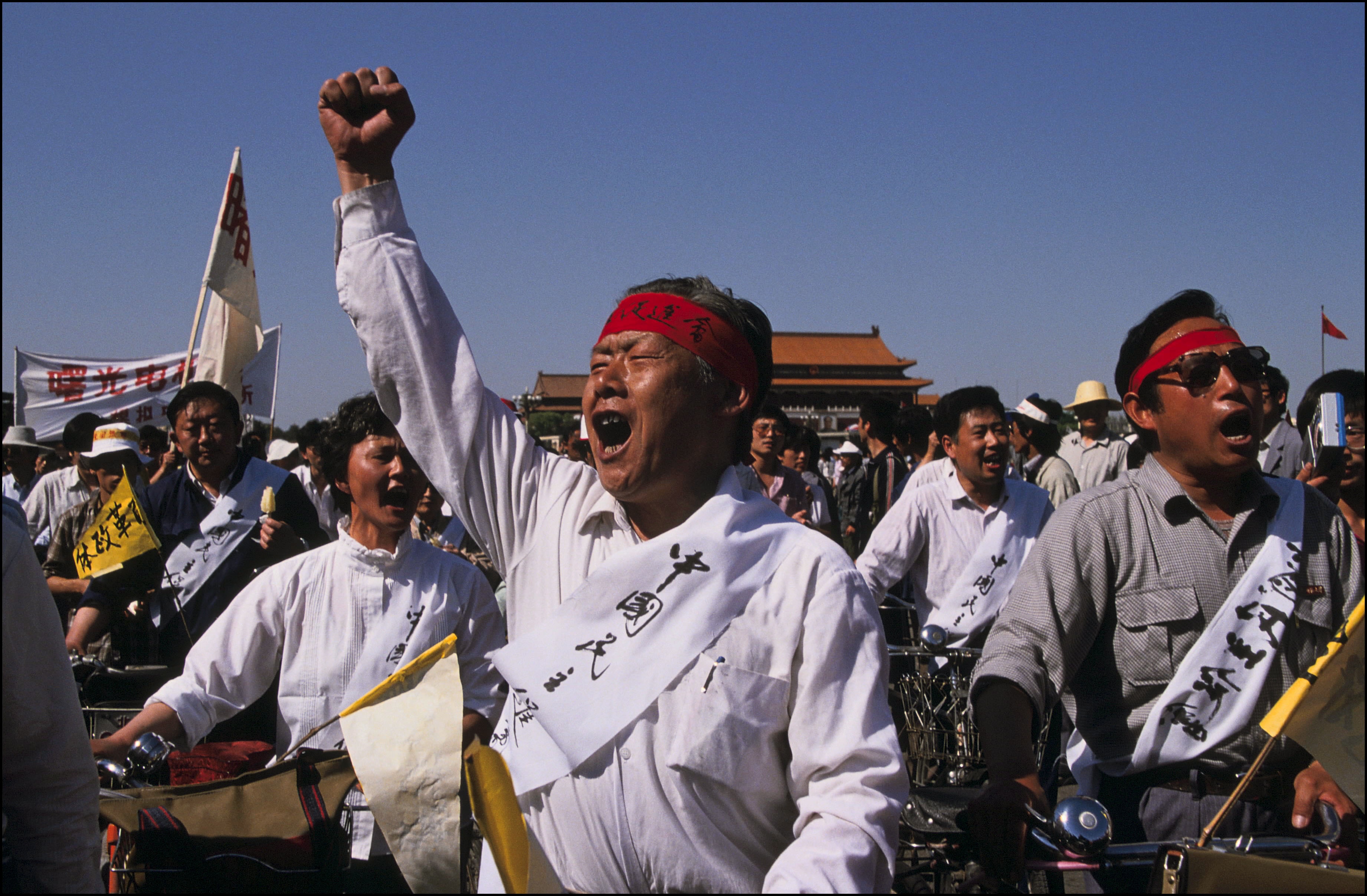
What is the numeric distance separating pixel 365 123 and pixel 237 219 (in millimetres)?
7792

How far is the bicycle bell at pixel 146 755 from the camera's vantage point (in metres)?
2.43

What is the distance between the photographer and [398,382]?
2.13 metres

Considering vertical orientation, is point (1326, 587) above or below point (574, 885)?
above

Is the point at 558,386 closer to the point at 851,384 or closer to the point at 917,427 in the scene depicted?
the point at 851,384

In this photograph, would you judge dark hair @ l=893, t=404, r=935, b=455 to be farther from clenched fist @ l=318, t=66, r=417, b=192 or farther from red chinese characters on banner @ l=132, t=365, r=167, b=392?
red chinese characters on banner @ l=132, t=365, r=167, b=392

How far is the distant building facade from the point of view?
199ft

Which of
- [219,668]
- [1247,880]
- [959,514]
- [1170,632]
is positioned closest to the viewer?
[1247,880]

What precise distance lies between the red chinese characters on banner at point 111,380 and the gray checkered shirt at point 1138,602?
40.6 ft

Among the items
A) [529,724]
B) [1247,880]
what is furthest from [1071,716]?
[529,724]

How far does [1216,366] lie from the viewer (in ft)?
8.62

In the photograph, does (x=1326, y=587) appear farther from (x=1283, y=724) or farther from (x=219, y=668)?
(x=219, y=668)

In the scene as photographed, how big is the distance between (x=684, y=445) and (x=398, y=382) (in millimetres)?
606

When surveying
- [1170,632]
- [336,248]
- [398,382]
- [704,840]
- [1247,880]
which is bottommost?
[1247,880]

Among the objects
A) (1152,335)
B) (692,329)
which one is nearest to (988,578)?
(1152,335)
